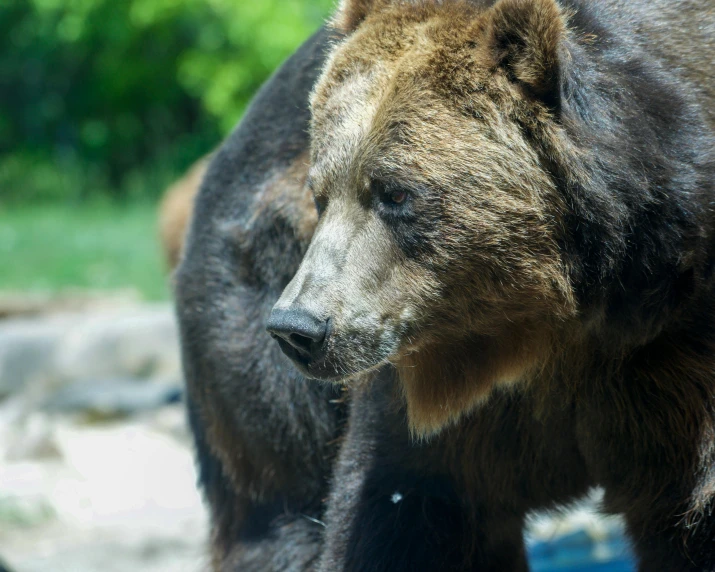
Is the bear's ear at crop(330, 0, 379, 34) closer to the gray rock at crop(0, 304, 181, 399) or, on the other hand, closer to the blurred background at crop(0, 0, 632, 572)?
the blurred background at crop(0, 0, 632, 572)

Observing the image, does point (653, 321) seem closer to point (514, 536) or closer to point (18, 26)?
point (514, 536)

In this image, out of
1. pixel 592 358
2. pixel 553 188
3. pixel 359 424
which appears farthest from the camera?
pixel 359 424

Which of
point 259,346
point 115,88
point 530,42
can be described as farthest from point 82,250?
point 530,42

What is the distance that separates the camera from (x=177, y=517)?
22.8 feet

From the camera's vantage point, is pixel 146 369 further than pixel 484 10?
Yes

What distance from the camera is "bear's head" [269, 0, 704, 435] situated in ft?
10.1

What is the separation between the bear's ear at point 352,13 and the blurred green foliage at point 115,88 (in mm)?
16334

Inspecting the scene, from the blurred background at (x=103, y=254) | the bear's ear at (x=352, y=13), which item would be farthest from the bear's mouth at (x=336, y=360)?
the blurred background at (x=103, y=254)

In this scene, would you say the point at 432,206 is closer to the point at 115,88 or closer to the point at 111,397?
Answer: the point at 111,397

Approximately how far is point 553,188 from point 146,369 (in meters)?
7.31

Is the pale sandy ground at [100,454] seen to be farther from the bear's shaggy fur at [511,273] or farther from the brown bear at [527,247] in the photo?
the brown bear at [527,247]

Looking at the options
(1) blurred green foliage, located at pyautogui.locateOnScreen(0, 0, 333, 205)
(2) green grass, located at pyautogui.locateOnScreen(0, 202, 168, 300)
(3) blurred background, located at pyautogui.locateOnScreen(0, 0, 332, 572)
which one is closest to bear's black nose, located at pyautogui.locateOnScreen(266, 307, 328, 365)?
(3) blurred background, located at pyautogui.locateOnScreen(0, 0, 332, 572)

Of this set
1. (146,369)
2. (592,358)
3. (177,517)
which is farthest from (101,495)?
(592,358)

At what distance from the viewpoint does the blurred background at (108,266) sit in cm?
668
